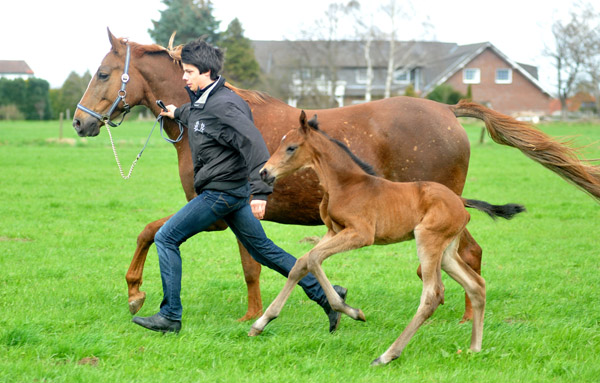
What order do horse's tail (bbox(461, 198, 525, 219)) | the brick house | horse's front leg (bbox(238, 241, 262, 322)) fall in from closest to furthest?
horse's tail (bbox(461, 198, 525, 219)) < horse's front leg (bbox(238, 241, 262, 322)) < the brick house

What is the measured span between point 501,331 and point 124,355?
3.00 metres

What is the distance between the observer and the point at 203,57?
4.77m

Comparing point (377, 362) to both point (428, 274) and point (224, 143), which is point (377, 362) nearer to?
point (428, 274)

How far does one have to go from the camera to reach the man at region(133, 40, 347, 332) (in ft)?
15.4

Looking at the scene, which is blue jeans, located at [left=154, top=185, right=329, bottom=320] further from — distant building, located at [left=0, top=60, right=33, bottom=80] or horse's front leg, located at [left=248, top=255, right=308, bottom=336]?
distant building, located at [left=0, top=60, right=33, bottom=80]

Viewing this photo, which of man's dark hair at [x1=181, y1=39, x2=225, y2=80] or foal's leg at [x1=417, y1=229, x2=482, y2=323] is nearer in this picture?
man's dark hair at [x1=181, y1=39, x2=225, y2=80]

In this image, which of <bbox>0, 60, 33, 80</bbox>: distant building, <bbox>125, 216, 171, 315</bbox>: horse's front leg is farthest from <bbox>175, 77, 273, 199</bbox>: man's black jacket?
<bbox>0, 60, 33, 80</bbox>: distant building

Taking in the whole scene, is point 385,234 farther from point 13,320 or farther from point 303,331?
point 13,320

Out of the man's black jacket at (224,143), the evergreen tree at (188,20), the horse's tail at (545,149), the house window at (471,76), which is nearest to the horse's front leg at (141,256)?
the man's black jacket at (224,143)

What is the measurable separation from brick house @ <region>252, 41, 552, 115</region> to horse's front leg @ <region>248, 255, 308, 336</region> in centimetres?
4259

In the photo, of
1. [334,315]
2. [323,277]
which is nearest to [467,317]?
[334,315]

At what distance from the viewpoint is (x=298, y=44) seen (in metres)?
51.8

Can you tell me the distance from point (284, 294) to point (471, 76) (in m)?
54.4

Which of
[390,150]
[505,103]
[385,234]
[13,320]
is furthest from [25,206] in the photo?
[505,103]
